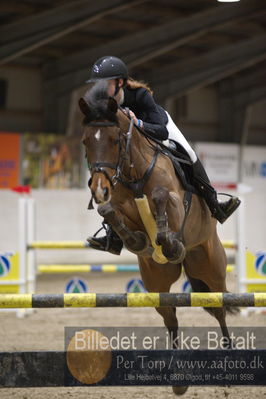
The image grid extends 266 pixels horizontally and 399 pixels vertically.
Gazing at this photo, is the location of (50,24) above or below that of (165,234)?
above

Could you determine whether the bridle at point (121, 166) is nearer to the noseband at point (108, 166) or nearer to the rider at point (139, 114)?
the noseband at point (108, 166)

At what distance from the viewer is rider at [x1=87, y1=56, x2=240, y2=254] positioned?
4.00 meters

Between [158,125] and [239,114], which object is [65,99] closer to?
[239,114]

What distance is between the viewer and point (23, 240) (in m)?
7.91

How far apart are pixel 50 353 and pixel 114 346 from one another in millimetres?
2047

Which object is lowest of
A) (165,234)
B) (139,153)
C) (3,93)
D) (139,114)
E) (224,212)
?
Result: (165,234)

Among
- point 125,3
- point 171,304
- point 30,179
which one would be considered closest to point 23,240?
point 171,304

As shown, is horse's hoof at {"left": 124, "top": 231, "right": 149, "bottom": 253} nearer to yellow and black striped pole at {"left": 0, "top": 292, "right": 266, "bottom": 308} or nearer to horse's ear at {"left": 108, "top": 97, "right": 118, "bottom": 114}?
yellow and black striped pole at {"left": 0, "top": 292, "right": 266, "bottom": 308}

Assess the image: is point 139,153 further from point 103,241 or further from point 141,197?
point 103,241

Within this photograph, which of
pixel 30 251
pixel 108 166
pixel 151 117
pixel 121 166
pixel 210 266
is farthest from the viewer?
pixel 30 251

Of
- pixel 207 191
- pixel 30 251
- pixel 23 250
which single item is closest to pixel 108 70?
pixel 207 191

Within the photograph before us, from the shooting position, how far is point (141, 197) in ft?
13.4

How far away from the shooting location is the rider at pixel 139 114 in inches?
157

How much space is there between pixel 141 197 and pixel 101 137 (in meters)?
0.52
